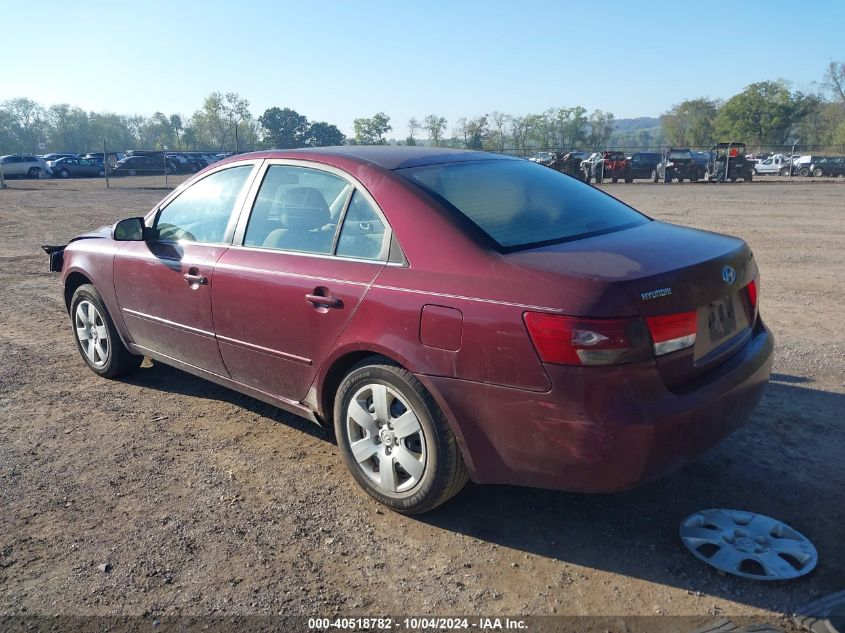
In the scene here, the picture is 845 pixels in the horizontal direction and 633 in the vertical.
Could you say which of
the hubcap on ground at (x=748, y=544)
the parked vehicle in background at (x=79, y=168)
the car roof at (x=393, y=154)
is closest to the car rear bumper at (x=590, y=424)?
the hubcap on ground at (x=748, y=544)

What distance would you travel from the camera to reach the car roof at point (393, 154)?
145 inches

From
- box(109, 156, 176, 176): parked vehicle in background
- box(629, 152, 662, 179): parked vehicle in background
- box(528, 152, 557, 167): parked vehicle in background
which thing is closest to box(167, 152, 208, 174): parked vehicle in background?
box(109, 156, 176, 176): parked vehicle in background

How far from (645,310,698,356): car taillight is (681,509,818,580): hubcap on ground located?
90cm

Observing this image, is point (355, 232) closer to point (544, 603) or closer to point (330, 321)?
point (330, 321)

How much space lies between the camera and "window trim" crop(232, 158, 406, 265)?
3.29m

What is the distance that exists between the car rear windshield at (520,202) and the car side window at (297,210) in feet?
1.47

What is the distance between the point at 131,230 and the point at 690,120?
120231 millimetres

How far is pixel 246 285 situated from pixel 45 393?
229 centimetres

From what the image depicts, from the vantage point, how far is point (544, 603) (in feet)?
8.80

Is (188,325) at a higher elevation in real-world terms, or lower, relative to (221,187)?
lower

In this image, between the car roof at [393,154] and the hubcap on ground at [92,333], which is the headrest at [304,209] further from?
the hubcap on ground at [92,333]

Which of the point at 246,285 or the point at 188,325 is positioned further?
the point at 188,325

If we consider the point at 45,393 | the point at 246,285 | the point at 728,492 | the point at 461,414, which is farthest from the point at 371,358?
the point at 45,393

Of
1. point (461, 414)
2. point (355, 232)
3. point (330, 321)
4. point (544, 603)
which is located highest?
point (355, 232)
